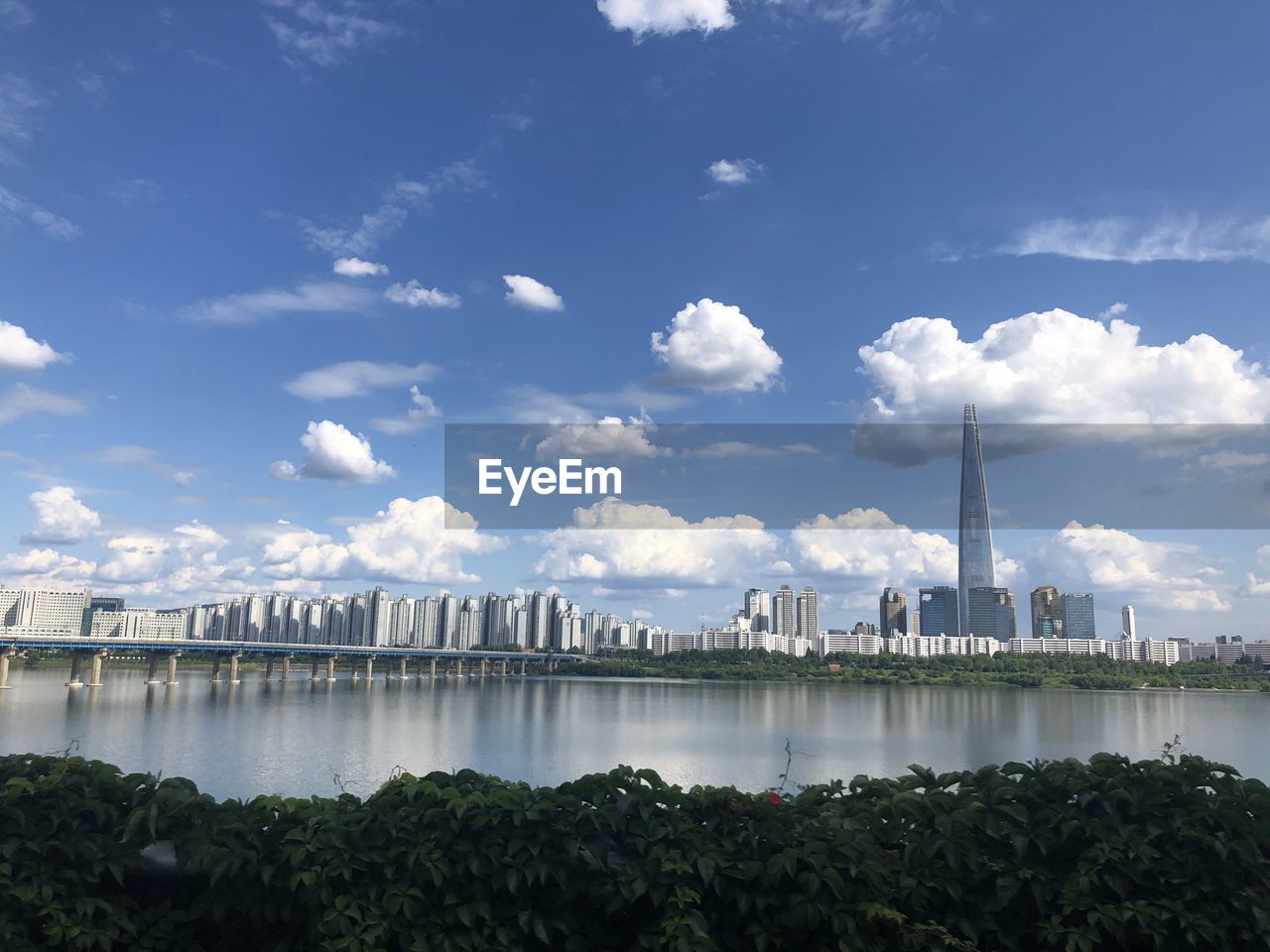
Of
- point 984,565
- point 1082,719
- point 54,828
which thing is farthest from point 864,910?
point 984,565

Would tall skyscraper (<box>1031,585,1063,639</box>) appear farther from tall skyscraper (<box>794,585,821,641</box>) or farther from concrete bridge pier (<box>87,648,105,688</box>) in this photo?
concrete bridge pier (<box>87,648,105,688</box>)

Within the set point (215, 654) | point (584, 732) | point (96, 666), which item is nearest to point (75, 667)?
point (96, 666)

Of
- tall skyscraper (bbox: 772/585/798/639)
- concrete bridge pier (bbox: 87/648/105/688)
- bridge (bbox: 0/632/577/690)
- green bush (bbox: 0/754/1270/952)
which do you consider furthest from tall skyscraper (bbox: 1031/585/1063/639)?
green bush (bbox: 0/754/1270/952)

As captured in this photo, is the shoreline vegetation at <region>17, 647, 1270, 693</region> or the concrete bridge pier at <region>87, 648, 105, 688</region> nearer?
the concrete bridge pier at <region>87, 648, 105, 688</region>

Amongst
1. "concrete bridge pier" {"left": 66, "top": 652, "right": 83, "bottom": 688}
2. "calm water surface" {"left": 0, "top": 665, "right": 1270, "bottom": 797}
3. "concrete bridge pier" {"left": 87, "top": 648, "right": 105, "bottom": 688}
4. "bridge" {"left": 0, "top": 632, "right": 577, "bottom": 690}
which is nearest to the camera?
"calm water surface" {"left": 0, "top": 665, "right": 1270, "bottom": 797}

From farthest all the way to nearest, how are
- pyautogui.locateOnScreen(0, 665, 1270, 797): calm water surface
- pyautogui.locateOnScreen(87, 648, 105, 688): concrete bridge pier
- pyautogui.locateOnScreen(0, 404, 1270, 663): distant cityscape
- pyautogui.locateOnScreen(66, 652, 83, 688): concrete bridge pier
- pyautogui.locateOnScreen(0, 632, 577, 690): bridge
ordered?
pyautogui.locateOnScreen(0, 404, 1270, 663): distant cityscape, pyautogui.locateOnScreen(66, 652, 83, 688): concrete bridge pier, pyautogui.locateOnScreen(87, 648, 105, 688): concrete bridge pier, pyautogui.locateOnScreen(0, 632, 577, 690): bridge, pyautogui.locateOnScreen(0, 665, 1270, 797): calm water surface

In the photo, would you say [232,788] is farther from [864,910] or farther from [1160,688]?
[1160,688]
